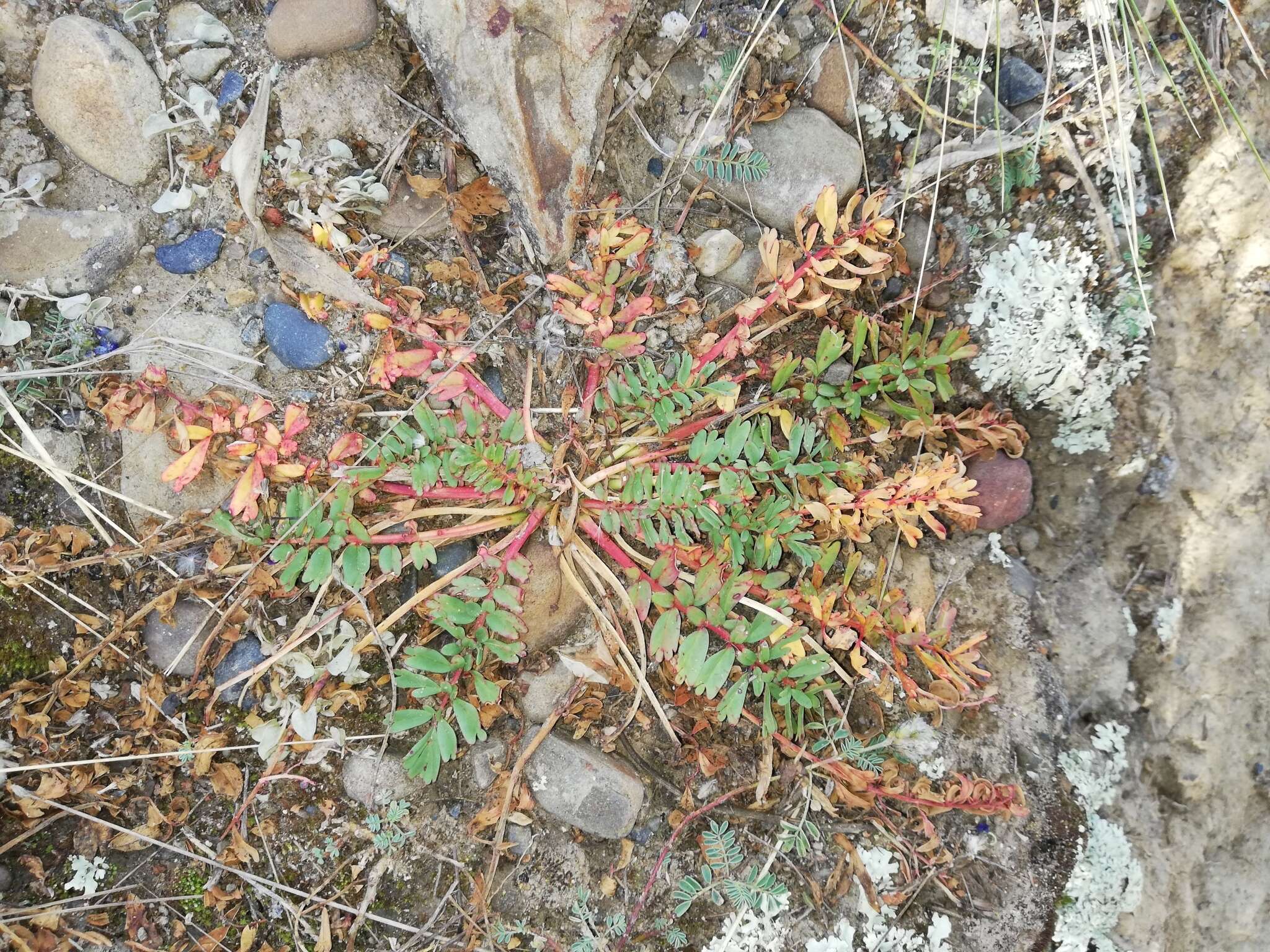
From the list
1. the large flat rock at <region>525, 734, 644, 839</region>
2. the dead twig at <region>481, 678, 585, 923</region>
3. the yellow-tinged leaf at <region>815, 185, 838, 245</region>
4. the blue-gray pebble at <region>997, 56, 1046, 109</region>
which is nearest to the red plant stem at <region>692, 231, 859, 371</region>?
the yellow-tinged leaf at <region>815, 185, 838, 245</region>

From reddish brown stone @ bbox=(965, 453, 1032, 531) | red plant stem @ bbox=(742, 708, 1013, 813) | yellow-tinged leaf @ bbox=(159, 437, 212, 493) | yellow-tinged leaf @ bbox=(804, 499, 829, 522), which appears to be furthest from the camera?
reddish brown stone @ bbox=(965, 453, 1032, 531)

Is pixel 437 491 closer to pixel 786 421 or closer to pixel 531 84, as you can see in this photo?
pixel 786 421

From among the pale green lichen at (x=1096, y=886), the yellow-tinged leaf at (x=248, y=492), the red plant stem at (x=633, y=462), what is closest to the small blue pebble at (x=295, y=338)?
the yellow-tinged leaf at (x=248, y=492)

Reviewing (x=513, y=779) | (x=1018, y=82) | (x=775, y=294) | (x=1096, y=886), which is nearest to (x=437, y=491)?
(x=513, y=779)

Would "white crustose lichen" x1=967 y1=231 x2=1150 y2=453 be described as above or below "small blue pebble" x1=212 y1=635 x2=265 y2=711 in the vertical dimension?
above

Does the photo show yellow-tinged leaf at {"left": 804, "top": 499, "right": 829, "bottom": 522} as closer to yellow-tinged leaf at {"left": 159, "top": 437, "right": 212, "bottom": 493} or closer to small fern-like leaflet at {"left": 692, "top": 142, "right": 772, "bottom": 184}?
small fern-like leaflet at {"left": 692, "top": 142, "right": 772, "bottom": 184}
